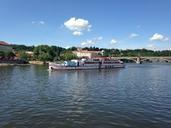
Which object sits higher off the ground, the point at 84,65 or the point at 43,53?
the point at 43,53

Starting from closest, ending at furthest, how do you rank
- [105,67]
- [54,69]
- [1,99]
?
[1,99] < [54,69] < [105,67]

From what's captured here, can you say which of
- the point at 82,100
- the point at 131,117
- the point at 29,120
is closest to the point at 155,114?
the point at 131,117

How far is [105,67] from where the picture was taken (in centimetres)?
12512

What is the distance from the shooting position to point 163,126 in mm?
22266

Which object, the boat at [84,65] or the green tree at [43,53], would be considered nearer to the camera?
the boat at [84,65]

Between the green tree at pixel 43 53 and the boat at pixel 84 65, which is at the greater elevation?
the green tree at pixel 43 53

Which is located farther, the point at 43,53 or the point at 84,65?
the point at 43,53

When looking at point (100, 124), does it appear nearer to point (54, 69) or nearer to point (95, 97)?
point (95, 97)

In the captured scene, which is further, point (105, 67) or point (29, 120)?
point (105, 67)

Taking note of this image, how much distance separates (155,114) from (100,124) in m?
6.82

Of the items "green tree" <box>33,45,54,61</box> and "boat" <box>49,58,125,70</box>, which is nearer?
"boat" <box>49,58,125,70</box>

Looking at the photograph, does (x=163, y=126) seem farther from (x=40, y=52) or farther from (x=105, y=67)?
(x=40, y=52)

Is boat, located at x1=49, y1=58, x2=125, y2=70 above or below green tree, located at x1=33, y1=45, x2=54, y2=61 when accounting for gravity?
below

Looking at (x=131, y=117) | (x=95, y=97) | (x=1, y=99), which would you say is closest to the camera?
(x=131, y=117)
